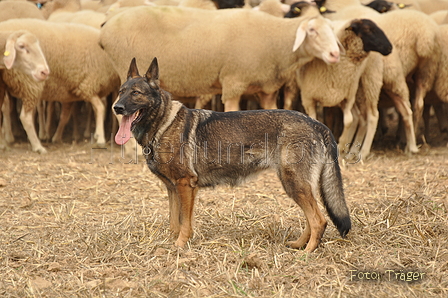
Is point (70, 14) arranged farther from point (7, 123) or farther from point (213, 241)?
point (213, 241)

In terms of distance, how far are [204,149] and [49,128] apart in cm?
721

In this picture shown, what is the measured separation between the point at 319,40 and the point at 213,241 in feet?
14.9

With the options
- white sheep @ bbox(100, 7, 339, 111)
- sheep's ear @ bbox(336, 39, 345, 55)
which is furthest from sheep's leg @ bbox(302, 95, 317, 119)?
sheep's ear @ bbox(336, 39, 345, 55)

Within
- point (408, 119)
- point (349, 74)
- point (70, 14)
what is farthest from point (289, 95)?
point (70, 14)

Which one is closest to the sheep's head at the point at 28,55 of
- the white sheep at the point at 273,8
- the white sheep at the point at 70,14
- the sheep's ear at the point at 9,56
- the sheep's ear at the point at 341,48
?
the sheep's ear at the point at 9,56

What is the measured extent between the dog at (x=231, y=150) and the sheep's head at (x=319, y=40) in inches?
155

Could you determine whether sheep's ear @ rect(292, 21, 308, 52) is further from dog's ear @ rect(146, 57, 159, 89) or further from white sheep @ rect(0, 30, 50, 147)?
dog's ear @ rect(146, 57, 159, 89)

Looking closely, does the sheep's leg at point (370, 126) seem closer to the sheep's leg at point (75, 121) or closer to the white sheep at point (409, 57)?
the white sheep at point (409, 57)

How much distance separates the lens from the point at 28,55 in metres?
8.45

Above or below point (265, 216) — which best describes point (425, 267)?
above

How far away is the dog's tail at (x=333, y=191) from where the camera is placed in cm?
429

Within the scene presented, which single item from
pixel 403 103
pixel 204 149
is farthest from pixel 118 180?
pixel 403 103

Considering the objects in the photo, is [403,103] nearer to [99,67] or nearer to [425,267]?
[99,67]

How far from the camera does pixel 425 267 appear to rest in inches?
155
